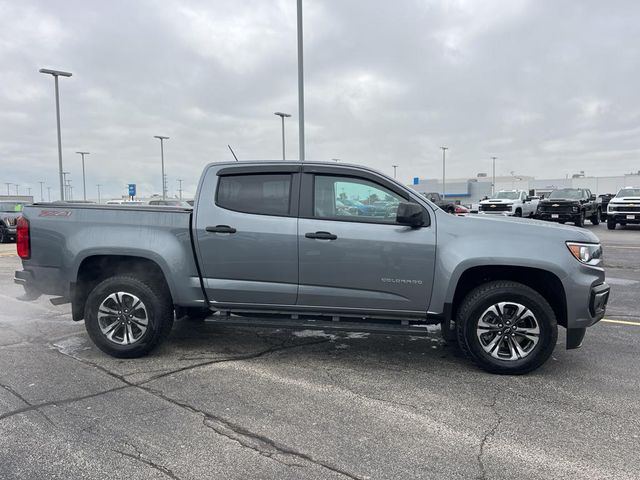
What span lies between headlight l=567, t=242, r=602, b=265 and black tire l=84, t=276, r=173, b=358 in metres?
3.89

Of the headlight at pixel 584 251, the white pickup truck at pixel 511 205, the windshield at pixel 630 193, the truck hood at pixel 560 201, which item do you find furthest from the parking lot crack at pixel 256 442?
the white pickup truck at pixel 511 205

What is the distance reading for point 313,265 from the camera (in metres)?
4.80

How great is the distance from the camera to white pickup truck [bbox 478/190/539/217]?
91.6 feet

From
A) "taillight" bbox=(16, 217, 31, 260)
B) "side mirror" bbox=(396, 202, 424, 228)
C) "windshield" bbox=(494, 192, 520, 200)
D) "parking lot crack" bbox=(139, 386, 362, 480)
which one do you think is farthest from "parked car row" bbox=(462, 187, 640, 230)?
"parking lot crack" bbox=(139, 386, 362, 480)

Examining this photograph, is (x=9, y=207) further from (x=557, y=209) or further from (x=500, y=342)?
(x=557, y=209)

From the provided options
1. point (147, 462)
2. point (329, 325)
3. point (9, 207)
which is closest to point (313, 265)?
point (329, 325)

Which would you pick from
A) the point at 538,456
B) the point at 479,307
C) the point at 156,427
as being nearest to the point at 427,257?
the point at 479,307

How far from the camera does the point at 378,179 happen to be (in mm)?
4902

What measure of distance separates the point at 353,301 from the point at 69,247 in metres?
2.92

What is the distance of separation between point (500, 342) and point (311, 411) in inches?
75.4

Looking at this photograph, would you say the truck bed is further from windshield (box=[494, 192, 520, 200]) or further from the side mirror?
windshield (box=[494, 192, 520, 200])

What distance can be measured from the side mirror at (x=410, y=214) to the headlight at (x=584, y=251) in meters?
1.35

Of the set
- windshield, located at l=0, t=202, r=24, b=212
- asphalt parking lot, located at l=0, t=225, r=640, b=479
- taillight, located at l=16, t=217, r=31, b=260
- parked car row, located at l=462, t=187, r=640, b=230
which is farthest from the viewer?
parked car row, located at l=462, t=187, r=640, b=230

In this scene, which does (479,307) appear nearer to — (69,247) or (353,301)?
(353,301)
